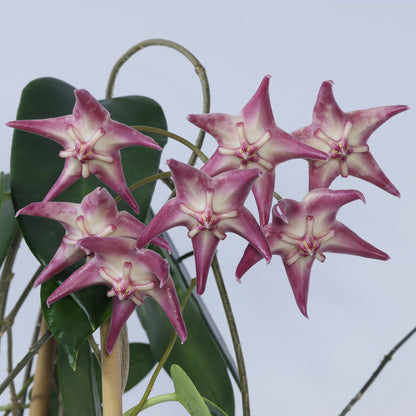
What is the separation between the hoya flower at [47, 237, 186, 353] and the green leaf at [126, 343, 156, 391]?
0.49 m

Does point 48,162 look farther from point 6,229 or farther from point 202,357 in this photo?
point 202,357

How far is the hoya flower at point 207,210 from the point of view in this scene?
44cm

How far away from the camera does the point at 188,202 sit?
44 cm

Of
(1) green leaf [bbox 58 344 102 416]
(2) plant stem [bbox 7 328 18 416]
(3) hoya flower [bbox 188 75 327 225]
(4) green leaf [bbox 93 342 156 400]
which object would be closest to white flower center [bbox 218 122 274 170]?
(3) hoya flower [bbox 188 75 327 225]

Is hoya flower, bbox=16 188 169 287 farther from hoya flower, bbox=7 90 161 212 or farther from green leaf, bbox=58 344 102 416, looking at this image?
green leaf, bbox=58 344 102 416

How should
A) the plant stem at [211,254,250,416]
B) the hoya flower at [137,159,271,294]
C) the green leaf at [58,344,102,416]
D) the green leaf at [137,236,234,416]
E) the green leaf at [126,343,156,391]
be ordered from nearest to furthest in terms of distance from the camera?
the hoya flower at [137,159,271,294] < the plant stem at [211,254,250,416] < the green leaf at [58,344,102,416] < the green leaf at [137,236,234,416] < the green leaf at [126,343,156,391]

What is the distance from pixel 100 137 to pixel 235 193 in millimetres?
100

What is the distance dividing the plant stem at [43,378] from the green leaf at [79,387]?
0.17ft

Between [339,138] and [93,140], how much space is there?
172mm

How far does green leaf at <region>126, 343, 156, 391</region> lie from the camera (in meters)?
0.97

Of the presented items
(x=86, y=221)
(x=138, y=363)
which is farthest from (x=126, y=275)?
(x=138, y=363)

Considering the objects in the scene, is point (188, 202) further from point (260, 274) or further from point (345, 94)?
point (345, 94)

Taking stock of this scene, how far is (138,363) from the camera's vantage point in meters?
0.97

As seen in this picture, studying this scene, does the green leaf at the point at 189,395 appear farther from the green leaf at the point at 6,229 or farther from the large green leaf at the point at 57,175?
the green leaf at the point at 6,229
